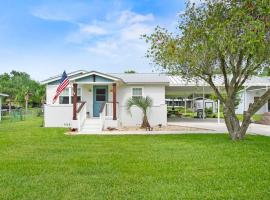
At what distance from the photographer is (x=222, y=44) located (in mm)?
13117

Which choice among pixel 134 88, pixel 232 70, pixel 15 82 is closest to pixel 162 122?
pixel 134 88

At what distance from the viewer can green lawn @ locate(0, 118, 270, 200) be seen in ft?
21.2

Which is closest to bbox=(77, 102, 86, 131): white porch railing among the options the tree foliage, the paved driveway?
the paved driveway

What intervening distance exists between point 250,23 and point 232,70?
2.66 meters

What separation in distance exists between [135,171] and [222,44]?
21.6 ft

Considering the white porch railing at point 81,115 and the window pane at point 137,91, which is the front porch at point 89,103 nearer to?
the white porch railing at point 81,115

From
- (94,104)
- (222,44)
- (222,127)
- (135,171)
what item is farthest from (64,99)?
(135,171)

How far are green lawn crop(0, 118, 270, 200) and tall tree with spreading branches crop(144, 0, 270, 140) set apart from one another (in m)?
2.73

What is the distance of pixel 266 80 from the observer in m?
32.2

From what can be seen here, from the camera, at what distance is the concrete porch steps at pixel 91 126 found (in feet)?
65.7

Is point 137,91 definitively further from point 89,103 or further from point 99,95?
point 89,103

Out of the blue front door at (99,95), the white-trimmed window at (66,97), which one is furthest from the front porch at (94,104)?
the white-trimmed window at (66,97)

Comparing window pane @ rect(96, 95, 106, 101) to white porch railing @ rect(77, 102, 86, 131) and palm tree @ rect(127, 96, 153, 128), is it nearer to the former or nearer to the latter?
palm tree @ rect(127, 96, 153, 128)

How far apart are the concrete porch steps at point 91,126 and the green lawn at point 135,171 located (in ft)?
20.9
